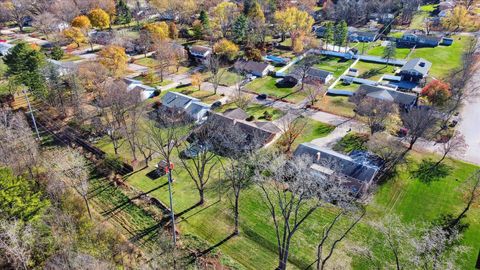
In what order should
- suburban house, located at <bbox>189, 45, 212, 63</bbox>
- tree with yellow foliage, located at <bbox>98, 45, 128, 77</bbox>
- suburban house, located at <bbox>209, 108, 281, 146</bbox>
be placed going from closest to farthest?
suburban house, located at <bbox>209, 108, 281, 146</bbox> → tree with yellow foliage, located at <bbox>98, 45, 128, 77</bbox> → suburban house, located at <bbox>189, 45, 212, 63</bbox>

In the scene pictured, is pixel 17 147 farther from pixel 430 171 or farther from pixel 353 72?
pixel 353 72

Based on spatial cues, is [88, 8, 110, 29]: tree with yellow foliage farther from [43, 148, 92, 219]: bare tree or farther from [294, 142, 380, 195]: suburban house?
[294, 142, 380, 195]: suburban house

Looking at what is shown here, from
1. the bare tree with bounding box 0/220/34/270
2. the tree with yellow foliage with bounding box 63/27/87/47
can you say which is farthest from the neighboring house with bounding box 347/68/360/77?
the tree with yellow foliage with bounding box 63/27/87/47

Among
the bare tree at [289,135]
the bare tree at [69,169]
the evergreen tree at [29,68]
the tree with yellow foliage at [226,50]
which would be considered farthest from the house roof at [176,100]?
the tree with yellow foliage at [226,50]

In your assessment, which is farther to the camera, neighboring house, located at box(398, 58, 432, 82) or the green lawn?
neighboring house, located at box(398, 58, 432, 82)

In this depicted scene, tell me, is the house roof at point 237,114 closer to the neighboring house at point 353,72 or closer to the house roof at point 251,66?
the house roof at point 251,66

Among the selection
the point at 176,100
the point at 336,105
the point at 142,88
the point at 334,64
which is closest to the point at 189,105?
the point at 176,100

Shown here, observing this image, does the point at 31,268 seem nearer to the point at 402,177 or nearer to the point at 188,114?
the point at 188,114
